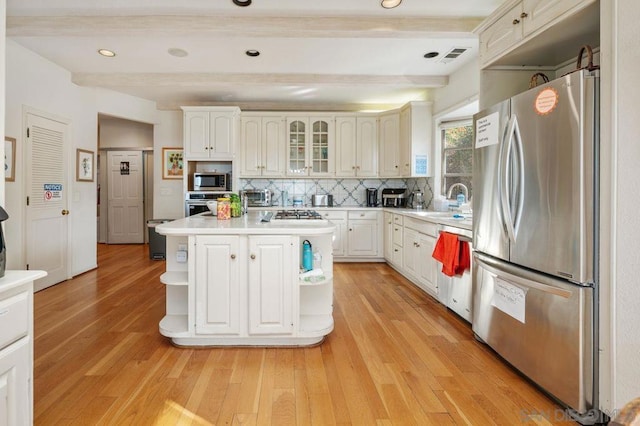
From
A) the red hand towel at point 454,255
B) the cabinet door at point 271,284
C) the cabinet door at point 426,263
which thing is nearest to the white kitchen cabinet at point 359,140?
the cabinet door at point 426,263

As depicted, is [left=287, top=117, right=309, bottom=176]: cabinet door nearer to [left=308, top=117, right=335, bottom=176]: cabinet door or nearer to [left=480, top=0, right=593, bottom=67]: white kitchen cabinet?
[left=308, top=117, right=335, bottom=176]: cabinet door

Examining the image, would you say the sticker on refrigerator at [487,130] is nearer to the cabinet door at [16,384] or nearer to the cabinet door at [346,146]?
the cabinet door at [16,384]

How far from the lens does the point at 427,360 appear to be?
7.64 ft

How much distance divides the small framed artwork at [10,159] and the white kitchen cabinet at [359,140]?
4.04m

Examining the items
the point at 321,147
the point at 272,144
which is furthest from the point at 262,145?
the point at 321,147

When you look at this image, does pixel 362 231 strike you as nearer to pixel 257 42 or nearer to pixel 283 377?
pixel 257 42

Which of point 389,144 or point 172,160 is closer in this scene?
point 389,144

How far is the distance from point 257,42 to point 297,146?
2.26 metres

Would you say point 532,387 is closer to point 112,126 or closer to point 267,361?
point 267,361

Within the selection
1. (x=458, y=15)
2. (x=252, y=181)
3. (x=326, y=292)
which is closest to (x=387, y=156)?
(x=252, y=181)

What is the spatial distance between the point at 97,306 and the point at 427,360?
307cm

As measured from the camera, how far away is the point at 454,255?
119 inches

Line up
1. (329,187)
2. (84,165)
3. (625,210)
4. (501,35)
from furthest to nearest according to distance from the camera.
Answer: (329,187) → (84,165) → (501,35) → (625,210)

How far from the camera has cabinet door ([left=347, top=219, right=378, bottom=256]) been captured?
5.47 meters
